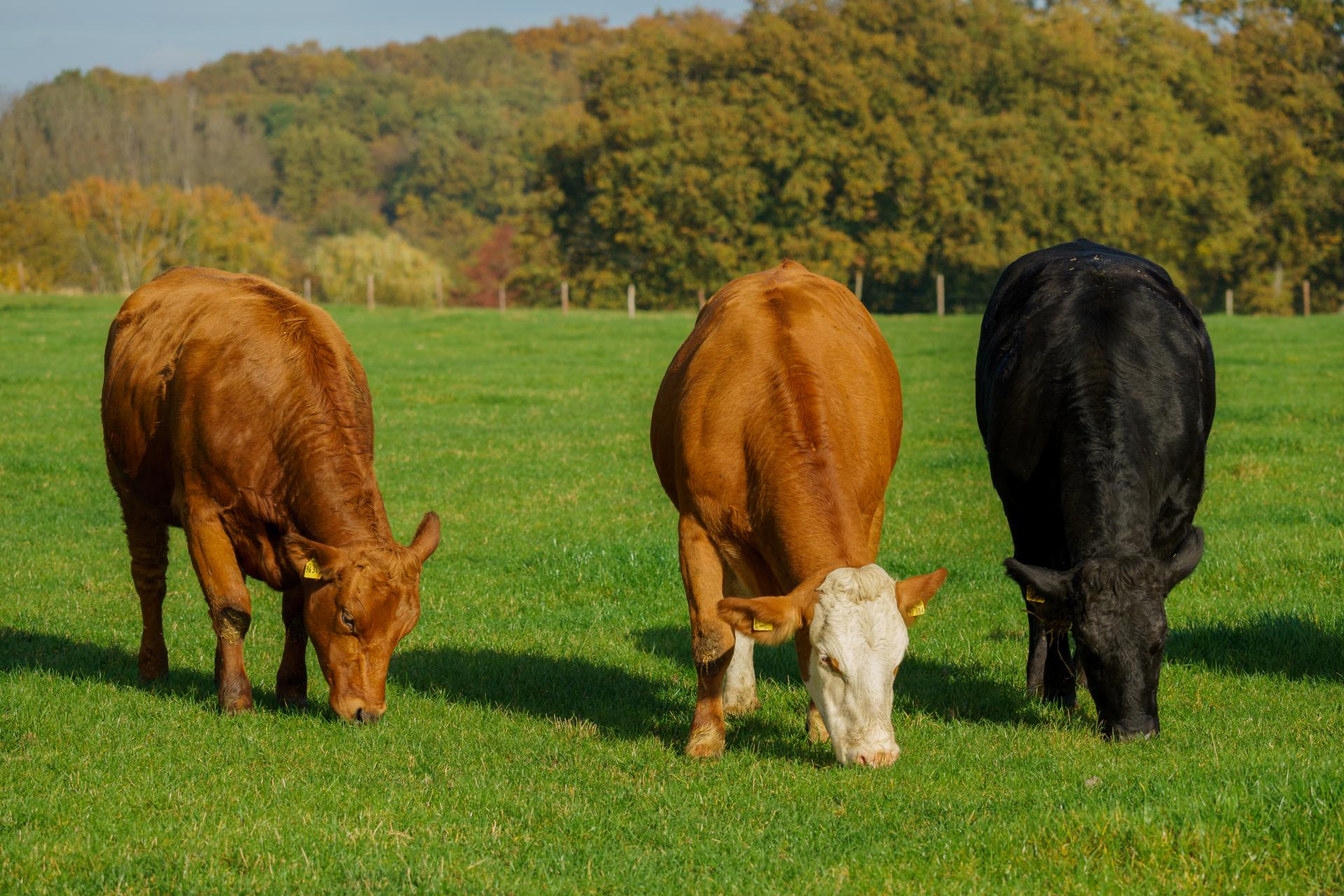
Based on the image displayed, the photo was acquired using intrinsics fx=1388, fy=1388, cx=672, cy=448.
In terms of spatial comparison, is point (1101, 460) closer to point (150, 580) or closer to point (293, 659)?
point (293, 659)

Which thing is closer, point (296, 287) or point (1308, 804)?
point (1308, 804)

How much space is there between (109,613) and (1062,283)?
6578 mm

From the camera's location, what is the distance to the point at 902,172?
191 feet

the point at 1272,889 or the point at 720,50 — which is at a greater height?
the point at 720,50

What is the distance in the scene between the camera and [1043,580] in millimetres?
6363

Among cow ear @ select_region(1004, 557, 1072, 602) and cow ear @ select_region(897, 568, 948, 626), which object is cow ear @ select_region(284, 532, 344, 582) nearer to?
cow ear @ select_region(897, 568, 948, 626)

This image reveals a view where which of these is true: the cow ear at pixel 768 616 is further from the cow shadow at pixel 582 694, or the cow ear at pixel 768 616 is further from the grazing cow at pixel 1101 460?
the grazing cow at pixel 1101 460

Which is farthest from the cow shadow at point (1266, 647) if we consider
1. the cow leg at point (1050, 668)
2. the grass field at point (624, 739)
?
the cow leg at point (1050, 668)

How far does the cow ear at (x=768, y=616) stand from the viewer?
5676mm

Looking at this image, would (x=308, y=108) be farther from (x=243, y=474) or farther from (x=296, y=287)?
(x=243, y=474)

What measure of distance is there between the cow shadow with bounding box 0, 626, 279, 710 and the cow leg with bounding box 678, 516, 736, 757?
2332 mm

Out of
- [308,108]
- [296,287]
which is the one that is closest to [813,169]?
[296,287]

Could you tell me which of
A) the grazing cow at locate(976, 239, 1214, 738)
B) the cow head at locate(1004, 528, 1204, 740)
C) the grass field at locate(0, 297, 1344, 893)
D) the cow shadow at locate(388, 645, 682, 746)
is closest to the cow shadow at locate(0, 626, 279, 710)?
the grass field at locate(0, 297, 1344, 893)

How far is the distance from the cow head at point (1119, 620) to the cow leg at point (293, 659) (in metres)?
3.59
